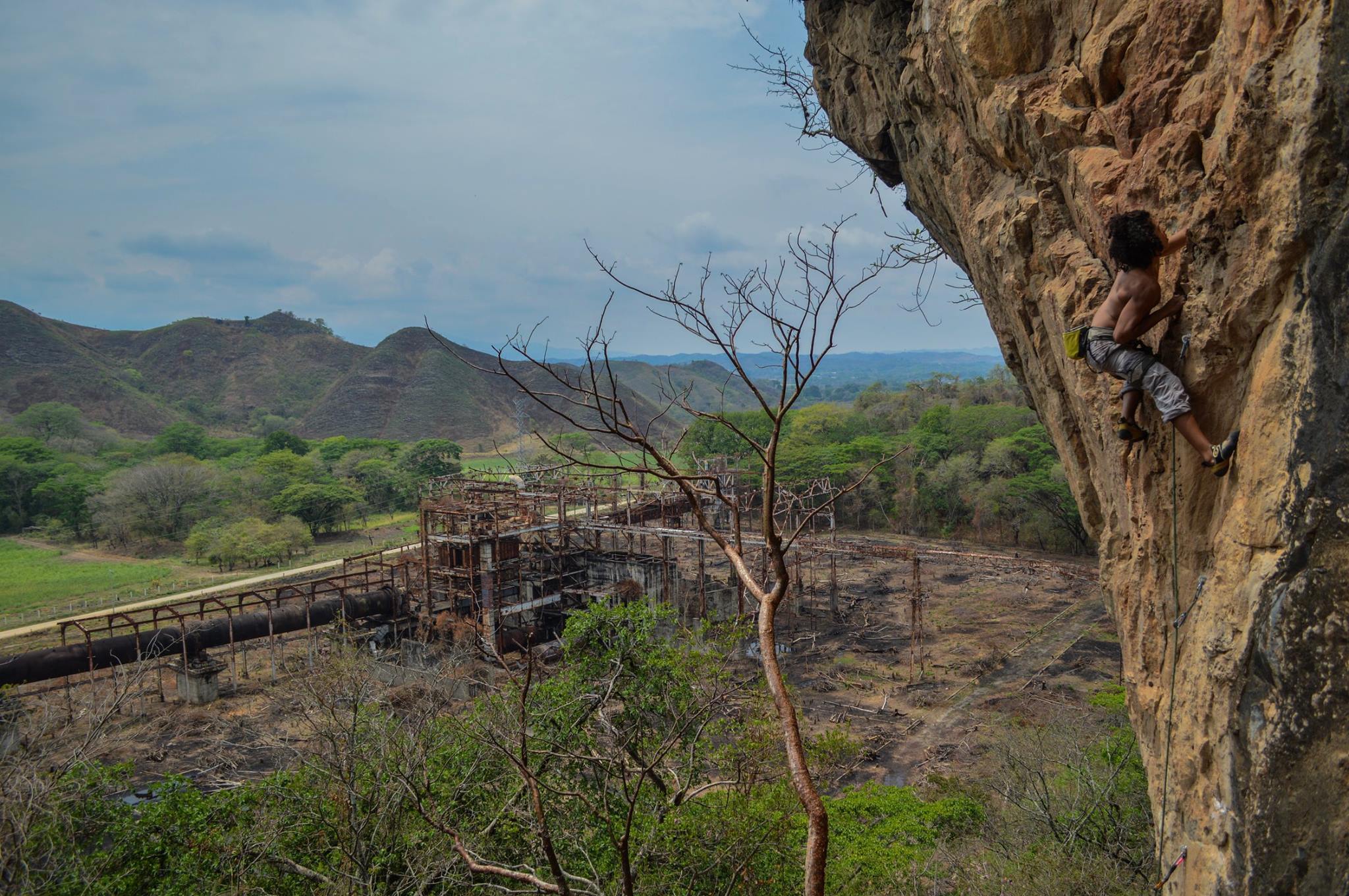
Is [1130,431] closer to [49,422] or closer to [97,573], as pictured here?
[97,573]

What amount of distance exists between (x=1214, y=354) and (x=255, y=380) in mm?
112822

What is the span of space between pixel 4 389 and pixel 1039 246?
9680 centimetres

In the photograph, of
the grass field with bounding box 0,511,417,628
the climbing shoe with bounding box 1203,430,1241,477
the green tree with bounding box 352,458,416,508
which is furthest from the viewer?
the green tree with bounding box 352,458,416,508

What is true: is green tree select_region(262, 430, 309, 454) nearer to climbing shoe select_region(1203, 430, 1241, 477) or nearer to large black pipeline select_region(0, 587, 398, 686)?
large black pipeline select_region(0, 587, 398, 686)

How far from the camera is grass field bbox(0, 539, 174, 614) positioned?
102ft

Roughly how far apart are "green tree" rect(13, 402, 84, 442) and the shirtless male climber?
80275mm

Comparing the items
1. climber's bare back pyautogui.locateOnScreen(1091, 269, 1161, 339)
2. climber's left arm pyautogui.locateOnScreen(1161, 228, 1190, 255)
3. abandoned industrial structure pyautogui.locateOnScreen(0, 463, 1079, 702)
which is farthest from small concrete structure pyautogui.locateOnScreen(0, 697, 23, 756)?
climber's left arm pyautogui.locateOnScreen(1161, 228, 1190, 255)

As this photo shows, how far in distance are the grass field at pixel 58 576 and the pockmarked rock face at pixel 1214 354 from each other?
1461 inches

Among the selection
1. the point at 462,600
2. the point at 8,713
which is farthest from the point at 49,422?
the point at 8,713

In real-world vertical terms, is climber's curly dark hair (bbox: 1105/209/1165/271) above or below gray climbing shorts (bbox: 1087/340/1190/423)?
above

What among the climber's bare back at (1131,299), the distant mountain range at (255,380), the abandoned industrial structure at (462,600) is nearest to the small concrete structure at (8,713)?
the abandoned industrial structure at (462,600)

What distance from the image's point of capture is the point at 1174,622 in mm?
4980

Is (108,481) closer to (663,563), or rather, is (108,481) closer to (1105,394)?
(663,563)

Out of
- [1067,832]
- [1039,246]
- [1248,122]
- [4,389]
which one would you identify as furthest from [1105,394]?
[4,389]
